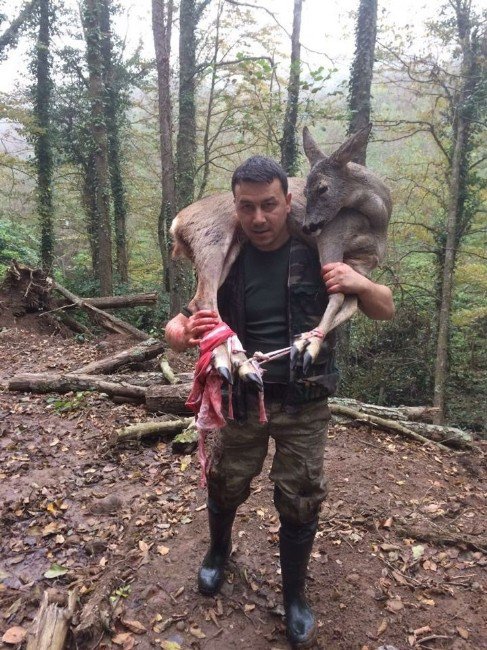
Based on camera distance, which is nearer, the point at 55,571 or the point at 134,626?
the point at 134,626

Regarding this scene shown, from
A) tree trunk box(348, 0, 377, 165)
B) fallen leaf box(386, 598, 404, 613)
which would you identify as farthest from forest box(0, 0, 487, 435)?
fallen leaf box(386, 598, 404, 613)

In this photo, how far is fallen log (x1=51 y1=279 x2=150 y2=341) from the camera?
9.80 metres

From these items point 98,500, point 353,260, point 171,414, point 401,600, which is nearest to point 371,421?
point 171,414

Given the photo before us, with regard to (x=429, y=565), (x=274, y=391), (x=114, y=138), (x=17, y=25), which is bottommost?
(x=429, y=565)

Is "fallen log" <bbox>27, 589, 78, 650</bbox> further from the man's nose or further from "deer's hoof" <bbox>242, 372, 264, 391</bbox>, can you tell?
the man's nose

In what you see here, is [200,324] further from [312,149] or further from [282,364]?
[312,149]

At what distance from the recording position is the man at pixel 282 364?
7.57ft

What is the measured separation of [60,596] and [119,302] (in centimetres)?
856

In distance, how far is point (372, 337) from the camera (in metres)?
11.4

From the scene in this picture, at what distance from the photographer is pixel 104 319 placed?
10.2 meters

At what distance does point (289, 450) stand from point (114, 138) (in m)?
16.9

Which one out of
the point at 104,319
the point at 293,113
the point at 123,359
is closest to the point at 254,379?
the point at 123,359

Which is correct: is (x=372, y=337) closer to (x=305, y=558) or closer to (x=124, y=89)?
(x=305, y=558)

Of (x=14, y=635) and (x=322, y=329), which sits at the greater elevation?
(x=322, y=329)
